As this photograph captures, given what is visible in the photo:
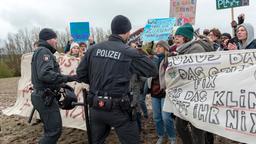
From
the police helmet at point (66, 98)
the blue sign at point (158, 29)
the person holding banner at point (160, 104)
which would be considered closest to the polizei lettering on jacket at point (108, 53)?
the police helmet at point (66, 98)

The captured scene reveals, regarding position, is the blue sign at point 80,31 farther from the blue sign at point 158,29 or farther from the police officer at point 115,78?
the police officer at point 115,78

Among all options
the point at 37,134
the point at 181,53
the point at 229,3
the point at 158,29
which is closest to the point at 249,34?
the point at 181,53

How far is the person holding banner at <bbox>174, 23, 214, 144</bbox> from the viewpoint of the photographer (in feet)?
17.5

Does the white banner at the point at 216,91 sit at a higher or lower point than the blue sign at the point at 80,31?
lower

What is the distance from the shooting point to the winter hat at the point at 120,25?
4711mm

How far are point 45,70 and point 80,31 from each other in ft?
13.8

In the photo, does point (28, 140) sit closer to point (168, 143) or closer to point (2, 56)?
point (168, 143)

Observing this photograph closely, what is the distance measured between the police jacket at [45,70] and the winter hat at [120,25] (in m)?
1.32

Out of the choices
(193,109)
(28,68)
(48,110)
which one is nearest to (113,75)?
(193,109)

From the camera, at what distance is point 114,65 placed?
14.9 feet

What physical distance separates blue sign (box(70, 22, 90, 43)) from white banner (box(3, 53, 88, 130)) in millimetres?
1334

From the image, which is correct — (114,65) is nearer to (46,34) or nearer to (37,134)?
(46,34)

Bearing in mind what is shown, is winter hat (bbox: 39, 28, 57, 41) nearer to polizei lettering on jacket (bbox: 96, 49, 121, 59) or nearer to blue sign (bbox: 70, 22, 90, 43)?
polizei lettering on jacket (bbox: 96, 49, 121, 59)

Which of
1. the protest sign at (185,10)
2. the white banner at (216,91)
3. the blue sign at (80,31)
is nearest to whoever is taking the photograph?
the white banner at (216,91)
